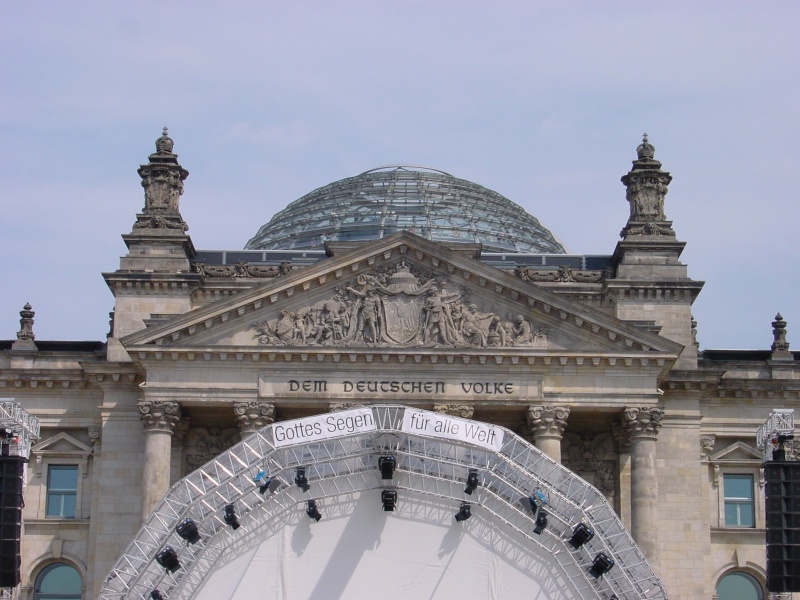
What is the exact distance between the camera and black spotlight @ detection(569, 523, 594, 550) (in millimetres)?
54438

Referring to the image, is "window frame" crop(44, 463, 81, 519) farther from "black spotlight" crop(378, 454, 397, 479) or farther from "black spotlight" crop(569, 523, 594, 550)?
"black spotlight" crop(569, 523, 594, 550)

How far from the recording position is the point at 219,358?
68.9 m

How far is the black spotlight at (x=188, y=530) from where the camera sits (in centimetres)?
5456

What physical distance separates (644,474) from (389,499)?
14.2m

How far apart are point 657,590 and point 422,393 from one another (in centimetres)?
1648

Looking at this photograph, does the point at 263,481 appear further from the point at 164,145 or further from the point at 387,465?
the point at 164,145

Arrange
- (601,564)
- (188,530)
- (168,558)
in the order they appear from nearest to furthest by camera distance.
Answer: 1. (168,558)
2. (601,564)
3. (188,530)

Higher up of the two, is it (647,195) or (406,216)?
(406,216)

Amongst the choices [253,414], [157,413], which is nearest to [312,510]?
[253,414]

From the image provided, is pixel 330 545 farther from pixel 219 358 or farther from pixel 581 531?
pixel 219 358

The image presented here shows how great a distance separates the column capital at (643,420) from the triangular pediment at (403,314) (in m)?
1.95

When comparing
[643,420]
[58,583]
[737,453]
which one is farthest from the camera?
[737,453]

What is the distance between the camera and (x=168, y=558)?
177 ft

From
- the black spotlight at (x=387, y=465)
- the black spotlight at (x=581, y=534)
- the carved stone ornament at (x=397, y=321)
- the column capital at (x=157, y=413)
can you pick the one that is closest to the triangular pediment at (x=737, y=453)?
the carved stone ornament at (x=397, y=321)
